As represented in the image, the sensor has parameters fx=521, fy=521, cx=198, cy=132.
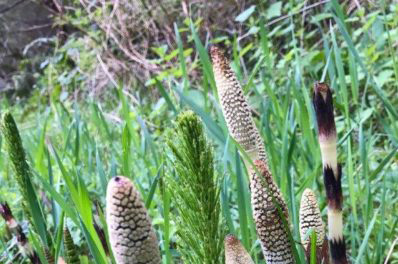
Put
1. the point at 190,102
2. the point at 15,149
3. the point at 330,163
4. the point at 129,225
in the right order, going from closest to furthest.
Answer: the point at 129,225
the point at 330,163
the point at 15,149
the point at 190,102

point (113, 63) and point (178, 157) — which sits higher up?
point (113, 63)

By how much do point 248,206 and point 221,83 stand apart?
323 millimetres

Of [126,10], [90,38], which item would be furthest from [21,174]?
[90,38]

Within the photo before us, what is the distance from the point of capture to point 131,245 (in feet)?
1.29

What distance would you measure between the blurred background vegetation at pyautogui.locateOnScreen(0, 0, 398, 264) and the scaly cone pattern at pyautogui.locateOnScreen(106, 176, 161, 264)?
133mm

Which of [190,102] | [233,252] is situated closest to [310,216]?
[233,252]

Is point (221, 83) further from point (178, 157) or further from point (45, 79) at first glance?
point (45, 79)

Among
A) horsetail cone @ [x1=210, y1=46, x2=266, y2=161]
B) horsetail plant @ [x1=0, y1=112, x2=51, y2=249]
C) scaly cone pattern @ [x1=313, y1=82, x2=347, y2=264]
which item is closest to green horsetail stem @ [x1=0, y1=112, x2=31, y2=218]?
horsetail plant @ [x1=0, y1=112, x2=51, y2=249]

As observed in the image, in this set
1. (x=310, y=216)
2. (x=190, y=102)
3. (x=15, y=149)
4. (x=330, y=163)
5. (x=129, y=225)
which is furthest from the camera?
(x=190, y=102)

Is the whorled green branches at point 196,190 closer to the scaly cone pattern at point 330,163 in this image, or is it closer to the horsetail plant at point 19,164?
the scaly cone pattern at point 330,163

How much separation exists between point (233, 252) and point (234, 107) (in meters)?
0.18

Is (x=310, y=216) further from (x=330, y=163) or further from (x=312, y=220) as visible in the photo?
(x=330, y=163)

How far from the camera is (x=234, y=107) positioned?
631mm

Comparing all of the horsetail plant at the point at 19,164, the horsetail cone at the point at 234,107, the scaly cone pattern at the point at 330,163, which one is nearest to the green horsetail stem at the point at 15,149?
the horsetail plant at the point at 19,164
